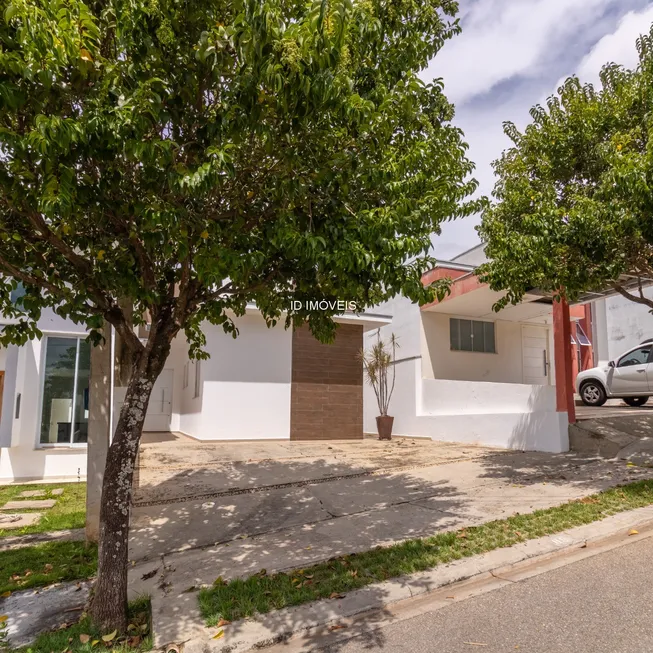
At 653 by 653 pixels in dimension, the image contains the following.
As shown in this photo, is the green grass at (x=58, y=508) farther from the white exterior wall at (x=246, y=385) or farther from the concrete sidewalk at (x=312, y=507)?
the white exterior wall at (x=246, y=385)

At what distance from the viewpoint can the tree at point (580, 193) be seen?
7.13m

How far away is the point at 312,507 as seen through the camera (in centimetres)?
693

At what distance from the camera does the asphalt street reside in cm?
336

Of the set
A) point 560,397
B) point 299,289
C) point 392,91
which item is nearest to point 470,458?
point 560,397

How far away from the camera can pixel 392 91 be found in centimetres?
498

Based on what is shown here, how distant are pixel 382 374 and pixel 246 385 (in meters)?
4.68

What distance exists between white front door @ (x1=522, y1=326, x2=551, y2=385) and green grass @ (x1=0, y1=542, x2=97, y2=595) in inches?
576

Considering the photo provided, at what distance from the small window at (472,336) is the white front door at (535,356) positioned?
1345mm

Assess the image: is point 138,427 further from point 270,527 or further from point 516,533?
point 516,533

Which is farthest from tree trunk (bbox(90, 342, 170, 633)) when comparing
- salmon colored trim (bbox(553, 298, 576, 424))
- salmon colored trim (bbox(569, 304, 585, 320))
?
salmon colored trim (bbox(569, 304, 585, 320))

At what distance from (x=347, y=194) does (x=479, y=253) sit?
1250 cm

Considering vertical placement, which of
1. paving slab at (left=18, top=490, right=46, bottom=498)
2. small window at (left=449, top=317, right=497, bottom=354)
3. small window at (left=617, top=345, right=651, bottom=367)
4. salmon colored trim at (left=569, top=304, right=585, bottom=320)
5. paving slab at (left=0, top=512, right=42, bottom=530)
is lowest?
paving slab at (left=18, top=490, right=46, bottom=498)

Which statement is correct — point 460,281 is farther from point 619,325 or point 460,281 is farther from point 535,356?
point 619,325

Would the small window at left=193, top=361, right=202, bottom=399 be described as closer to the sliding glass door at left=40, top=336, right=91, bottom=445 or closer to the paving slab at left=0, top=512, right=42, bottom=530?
the sliding glass door at left=40, top=336, right=91, bottom=445
